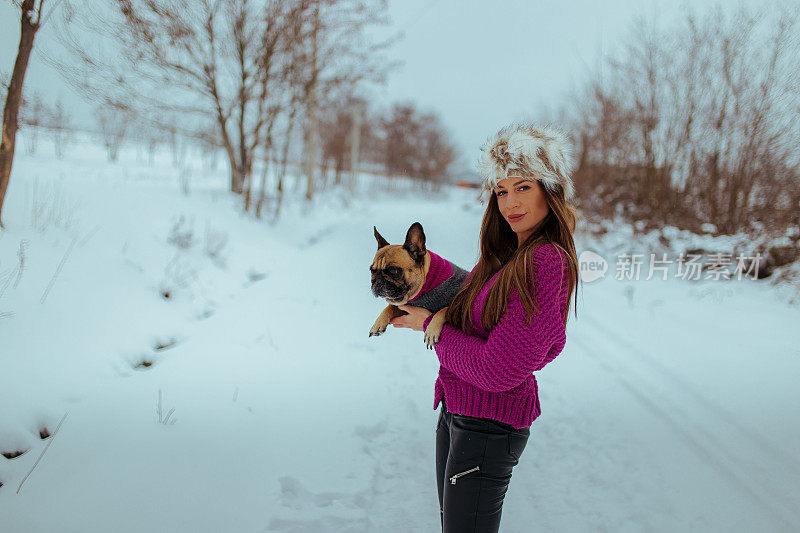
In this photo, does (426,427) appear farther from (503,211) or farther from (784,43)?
(784,43)

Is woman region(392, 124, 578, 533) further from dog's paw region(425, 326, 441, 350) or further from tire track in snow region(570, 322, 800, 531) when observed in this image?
tire track in snow region(570, 322, 800, 531)

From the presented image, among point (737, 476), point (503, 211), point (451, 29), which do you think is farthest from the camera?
point (451, 29)

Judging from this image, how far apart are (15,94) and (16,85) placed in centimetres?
4

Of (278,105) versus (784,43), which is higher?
(784,43)

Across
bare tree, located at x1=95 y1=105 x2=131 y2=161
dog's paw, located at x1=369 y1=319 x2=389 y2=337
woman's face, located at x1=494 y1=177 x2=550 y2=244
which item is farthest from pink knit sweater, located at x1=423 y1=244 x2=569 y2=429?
bare tree, located at x1=95 y1=105 x2=131 y2=161

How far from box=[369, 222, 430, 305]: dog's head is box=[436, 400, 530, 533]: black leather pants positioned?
0.40m

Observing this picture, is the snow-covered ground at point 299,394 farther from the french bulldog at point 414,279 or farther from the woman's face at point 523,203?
the woman's face at point 523,203

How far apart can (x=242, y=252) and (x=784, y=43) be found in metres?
5.02

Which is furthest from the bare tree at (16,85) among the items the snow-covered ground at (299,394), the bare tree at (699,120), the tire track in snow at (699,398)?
the bare tree at (699,120)

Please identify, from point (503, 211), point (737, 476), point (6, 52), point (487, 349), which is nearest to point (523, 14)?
point (503, 211)

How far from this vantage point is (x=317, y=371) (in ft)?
8.34

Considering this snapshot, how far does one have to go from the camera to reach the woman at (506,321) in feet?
2.69

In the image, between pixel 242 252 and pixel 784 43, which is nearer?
pixel 784 43

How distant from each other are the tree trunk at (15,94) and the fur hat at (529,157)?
1.61 metres
